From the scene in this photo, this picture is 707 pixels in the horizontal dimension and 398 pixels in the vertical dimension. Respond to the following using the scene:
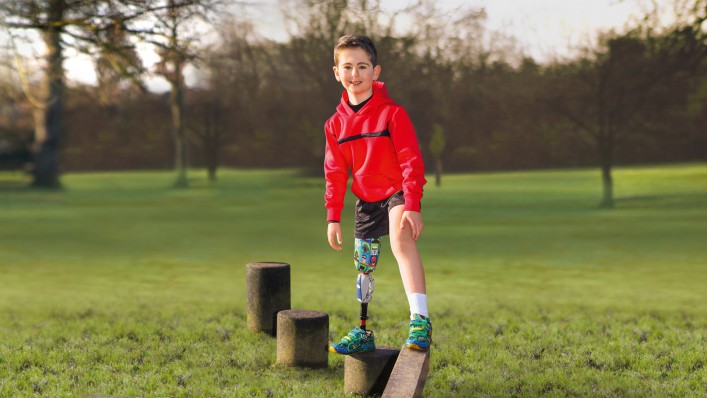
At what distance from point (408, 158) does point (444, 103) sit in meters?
29.3

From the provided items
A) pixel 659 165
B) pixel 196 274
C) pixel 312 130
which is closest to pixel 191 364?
pixel 196 274

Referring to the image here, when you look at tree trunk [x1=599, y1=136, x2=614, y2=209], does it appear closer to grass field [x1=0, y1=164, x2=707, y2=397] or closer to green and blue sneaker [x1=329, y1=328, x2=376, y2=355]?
grass field [x1=0, y1=164, x2=707, y2=397]

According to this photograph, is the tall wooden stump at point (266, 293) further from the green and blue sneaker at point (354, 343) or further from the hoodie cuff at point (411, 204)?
the hoodie cuff at point (411, 204)

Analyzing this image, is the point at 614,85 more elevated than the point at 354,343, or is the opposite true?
the point at 614,85

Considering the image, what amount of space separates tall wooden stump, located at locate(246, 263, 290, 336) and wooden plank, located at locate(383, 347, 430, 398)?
223 cm

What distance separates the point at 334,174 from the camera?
566 centimetres

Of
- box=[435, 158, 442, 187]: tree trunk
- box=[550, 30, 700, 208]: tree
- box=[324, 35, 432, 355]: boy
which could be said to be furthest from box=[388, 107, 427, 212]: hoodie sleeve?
box=[435, 158, 442, 187]: tree trunk

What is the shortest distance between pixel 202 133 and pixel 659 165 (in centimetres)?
2482

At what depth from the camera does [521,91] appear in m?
30.0

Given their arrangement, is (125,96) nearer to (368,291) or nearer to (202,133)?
(202,133)

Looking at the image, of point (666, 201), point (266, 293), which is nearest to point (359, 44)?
point (266, 293)

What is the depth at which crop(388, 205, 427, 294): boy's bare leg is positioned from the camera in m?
5.36

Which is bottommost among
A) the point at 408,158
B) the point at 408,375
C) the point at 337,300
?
the point at 337,300

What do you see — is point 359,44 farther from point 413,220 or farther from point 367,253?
point 367,253
